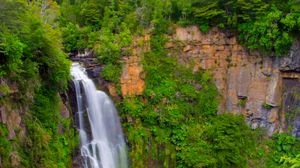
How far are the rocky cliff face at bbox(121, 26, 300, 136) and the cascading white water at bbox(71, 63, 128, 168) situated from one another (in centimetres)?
171

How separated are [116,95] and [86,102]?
2263 millimetres

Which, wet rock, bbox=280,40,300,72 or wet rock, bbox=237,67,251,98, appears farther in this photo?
wet rock, bbox=237,67,251,98

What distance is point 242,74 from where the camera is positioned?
17.9m

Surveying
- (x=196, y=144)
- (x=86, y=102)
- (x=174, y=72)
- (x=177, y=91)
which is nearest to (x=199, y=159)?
(x=196, y=144)

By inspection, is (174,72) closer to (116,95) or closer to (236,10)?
(116,95)

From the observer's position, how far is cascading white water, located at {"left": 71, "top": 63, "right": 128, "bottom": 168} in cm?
1421

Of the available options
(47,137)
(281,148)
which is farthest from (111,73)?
(281,148)

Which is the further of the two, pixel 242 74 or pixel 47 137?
pixel 242 74

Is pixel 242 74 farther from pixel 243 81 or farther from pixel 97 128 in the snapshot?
pixel 97 128

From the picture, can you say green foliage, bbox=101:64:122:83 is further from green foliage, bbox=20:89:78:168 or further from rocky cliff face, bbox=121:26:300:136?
green foliage, bbox=20:89:78:168

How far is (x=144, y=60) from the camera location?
17.7 meters

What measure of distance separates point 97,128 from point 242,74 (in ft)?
29.3

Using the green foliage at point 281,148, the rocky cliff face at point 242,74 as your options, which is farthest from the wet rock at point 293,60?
the green foliage at point 281,148

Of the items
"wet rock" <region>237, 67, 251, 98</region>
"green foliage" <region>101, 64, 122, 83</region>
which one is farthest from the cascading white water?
"wet rock" <region>237, 67, 251, 98</region>
